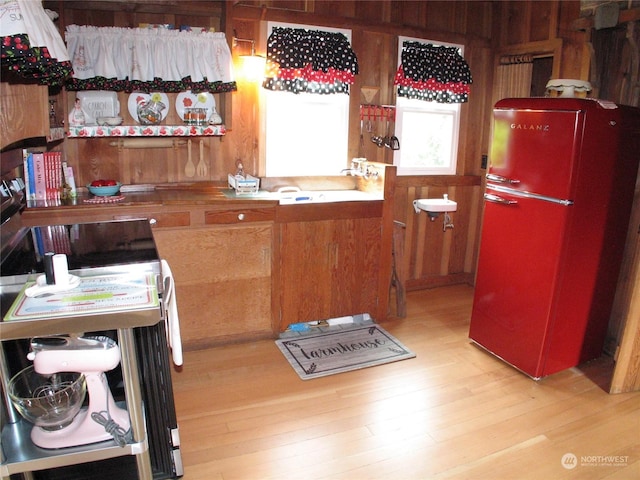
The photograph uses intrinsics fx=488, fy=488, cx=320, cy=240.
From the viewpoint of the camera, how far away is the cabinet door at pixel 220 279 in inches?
121

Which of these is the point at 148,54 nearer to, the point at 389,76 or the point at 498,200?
the point at 389,76

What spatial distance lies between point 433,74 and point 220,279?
2.43m

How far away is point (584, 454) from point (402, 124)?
2780 millimetres

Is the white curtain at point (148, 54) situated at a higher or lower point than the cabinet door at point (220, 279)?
higher

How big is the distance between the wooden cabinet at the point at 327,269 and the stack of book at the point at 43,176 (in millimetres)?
1393

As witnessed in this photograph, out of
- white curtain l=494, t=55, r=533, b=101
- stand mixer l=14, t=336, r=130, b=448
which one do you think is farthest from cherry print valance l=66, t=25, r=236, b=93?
white curtain l=494, t=55, r=533, b=101

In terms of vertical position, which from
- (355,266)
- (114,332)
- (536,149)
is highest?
(536,149)

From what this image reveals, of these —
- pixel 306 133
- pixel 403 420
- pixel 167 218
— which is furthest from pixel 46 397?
pixel 306 133

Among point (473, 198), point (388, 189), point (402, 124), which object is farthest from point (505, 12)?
point (388, 189)

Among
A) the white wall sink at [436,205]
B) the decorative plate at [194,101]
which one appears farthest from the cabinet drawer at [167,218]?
the white wall sink at [436,205]

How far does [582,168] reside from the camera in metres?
2.64

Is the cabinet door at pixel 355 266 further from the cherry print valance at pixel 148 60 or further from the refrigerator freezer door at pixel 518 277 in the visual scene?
the cherry print valance at pixel 148 60

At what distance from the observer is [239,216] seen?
3.16 metres

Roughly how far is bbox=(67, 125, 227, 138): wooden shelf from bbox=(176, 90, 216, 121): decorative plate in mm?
180
